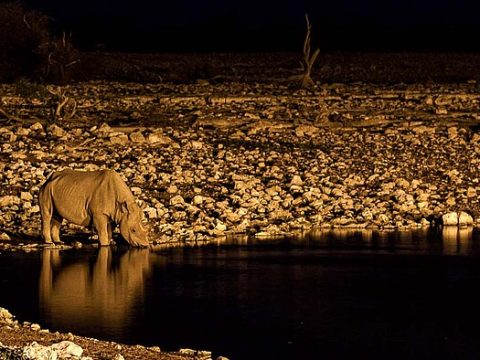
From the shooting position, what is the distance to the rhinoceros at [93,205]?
17750mm

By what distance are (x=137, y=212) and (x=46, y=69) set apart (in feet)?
68.8

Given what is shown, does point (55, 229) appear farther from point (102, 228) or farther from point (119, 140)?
point (119, 140)

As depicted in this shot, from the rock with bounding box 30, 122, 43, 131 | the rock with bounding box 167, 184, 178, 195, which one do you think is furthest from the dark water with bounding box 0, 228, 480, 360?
the rock with bounding box 30, 122, 43, 131

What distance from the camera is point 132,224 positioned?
17781 mm

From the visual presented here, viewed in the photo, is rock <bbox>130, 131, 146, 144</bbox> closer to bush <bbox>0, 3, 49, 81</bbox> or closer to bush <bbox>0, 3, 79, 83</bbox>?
bush <bbox>0, 3, 79, 83</bbox>

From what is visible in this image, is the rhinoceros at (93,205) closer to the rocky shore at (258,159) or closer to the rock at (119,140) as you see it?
the rocky shore at (258,159)

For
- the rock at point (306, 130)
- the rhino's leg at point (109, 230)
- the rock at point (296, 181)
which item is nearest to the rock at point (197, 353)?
the rhino's leg at point (109, 230)

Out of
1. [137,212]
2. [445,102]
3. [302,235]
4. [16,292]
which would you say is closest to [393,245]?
[302,235]

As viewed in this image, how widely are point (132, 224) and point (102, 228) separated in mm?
418

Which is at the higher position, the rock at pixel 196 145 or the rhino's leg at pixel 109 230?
the rock at pixel 196 145

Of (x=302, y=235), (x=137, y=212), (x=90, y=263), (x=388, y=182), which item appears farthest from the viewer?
(x=388, y=182)

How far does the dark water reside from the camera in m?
12.2

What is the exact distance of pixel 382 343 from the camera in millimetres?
12148

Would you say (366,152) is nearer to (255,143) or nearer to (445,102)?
(255,143)
